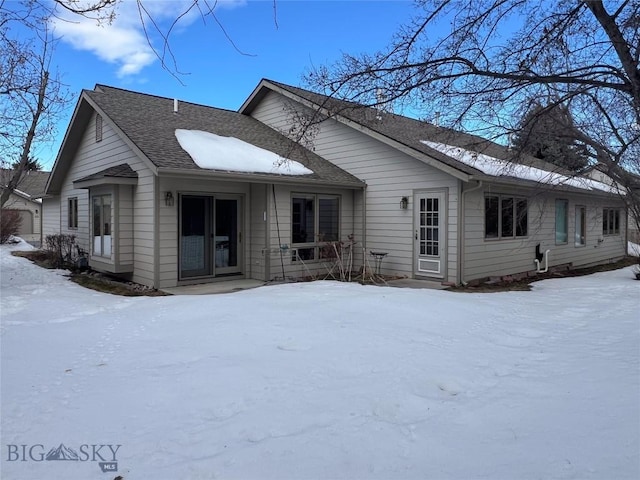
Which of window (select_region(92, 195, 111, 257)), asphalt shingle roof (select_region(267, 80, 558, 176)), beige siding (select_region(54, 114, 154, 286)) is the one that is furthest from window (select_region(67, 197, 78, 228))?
asphalt shingle roof (select_region(267, 80, 558, 176))

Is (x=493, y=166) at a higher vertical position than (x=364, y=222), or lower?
higher

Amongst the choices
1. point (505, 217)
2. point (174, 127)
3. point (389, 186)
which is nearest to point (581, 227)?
point (505, 217)

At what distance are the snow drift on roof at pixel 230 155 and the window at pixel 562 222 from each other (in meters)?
8.22

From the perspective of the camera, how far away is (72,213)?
14.5 metres

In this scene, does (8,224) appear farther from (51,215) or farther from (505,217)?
(505,217)

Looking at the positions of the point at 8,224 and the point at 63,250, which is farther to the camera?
the point at 8,224

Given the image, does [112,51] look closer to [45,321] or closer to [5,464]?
[5,464]

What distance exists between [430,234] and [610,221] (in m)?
11.9

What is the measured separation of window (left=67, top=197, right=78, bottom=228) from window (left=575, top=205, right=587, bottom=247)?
16.2 m

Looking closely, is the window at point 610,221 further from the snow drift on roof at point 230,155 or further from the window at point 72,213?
the window at point 72,213

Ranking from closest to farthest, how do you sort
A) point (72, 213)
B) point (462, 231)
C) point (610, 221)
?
point (462, 231) → point (72, 213) → point (610, 221)

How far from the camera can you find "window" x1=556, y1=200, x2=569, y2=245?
14328 millimetres

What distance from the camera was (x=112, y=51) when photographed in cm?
420

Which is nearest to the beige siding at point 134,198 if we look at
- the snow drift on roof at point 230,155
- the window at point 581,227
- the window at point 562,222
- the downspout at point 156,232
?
the downspout at point 156,232
